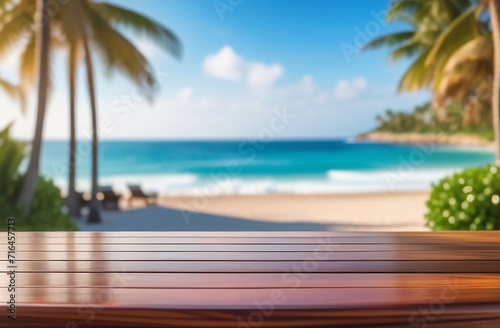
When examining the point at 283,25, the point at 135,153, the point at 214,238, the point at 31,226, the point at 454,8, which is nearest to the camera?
the point at 214,238

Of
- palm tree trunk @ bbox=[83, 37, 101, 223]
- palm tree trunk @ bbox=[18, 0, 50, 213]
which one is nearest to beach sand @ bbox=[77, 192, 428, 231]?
palm tree trunk @ bbox=[83, 37, 101, 223]

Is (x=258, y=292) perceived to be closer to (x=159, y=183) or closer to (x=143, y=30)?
(x=143, y=30)

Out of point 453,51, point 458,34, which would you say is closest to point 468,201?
point 458,34

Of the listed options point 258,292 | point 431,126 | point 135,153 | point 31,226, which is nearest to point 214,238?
point 258,292

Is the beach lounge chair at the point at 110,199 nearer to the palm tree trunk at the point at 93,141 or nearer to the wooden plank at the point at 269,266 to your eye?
the palm tree trunk at the point at 93,141

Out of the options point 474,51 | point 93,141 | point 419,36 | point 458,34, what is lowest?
point 93,141

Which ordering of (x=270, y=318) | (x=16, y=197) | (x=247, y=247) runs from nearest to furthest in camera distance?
(x=270, y=318)
(x=247, y=247)
(x=16, y=197)

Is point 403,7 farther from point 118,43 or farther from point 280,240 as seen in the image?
point 280,240

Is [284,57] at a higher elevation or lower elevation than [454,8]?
higher

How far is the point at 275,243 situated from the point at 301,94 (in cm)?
4665

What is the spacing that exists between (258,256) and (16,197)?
385cm

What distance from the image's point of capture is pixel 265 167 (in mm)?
Answer: 28047

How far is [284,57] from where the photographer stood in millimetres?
47656

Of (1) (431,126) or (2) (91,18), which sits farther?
→ (1) (431,126)
